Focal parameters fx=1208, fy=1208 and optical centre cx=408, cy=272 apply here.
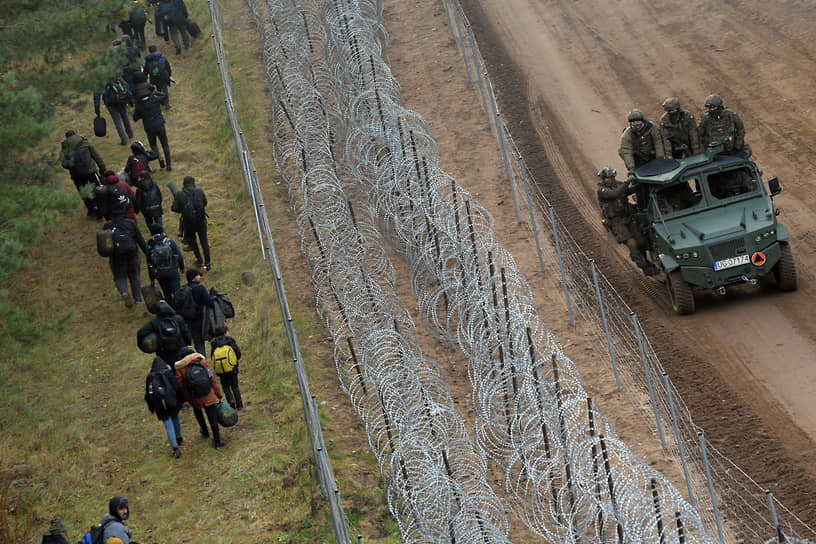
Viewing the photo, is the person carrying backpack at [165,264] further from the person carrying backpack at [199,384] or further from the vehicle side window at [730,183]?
the vehicle side window at [730,183]

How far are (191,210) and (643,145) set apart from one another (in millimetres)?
7119

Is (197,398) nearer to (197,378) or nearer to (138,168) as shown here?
(197,378)

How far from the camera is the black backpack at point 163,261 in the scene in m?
17.7

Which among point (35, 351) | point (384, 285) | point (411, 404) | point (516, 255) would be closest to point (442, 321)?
point (384, 285)

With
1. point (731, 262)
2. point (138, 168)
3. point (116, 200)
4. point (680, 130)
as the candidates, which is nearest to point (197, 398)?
point (116, 200)

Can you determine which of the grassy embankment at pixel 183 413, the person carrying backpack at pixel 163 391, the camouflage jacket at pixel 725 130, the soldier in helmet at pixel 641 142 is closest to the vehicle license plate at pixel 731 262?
the camouflage jacket at pixel 725 130

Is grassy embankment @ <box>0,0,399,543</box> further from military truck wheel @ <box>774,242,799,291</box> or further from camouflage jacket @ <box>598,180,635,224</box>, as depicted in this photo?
military truck wheel @ <box>774,242,799,291</box>

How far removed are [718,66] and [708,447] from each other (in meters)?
12.9

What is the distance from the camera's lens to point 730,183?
17.8 meters

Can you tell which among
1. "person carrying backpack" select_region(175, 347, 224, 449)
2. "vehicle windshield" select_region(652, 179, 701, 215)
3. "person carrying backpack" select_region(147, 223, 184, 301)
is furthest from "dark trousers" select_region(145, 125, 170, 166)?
"vehicle windshield" select_region(652, 179, 701, 215)

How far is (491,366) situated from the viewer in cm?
1538

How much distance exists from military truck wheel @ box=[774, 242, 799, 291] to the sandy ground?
0.67ft

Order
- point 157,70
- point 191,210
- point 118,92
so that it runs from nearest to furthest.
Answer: point 191,210 < point 118,92 < point 157,70

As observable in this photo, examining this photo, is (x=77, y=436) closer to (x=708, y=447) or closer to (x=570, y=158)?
(x=708, y=447)
